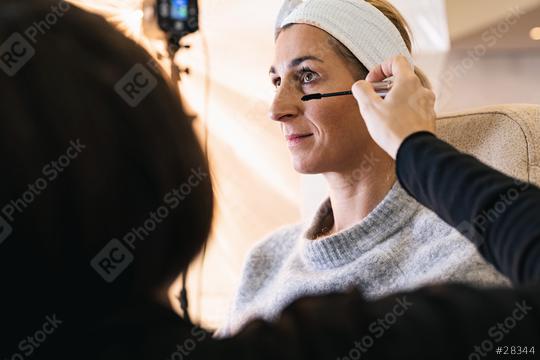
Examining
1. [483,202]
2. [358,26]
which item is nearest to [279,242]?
[358,26]

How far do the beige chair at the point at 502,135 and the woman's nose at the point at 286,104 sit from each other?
29cm

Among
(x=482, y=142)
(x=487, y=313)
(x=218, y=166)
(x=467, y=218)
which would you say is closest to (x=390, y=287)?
(x=482, y=142)

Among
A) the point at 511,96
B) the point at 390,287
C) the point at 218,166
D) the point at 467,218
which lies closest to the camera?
the point at 467,218

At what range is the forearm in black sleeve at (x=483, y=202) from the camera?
18.3 inches

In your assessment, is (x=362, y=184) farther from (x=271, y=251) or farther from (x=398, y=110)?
(x=398, y=110)

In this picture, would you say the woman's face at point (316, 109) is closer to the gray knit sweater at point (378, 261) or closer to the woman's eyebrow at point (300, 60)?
the woman's eyebrow at point (300, 60)

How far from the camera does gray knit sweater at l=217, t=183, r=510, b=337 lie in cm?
94

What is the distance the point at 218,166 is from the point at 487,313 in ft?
6.06

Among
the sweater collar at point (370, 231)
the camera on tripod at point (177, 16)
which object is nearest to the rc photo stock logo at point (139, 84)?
the sweater collar at point (370, 231)

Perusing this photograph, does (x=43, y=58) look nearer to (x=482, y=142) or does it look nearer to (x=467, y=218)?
(x=467, y=218)

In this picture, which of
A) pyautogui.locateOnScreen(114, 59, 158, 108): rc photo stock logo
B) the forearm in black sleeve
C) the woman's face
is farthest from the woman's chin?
pyautogui.locateOnScreen(114, 59, 158, 108): rc photo stock logo

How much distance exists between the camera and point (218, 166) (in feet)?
7.22

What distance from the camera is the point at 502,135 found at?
3.46 ft

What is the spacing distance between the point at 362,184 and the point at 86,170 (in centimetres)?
84
